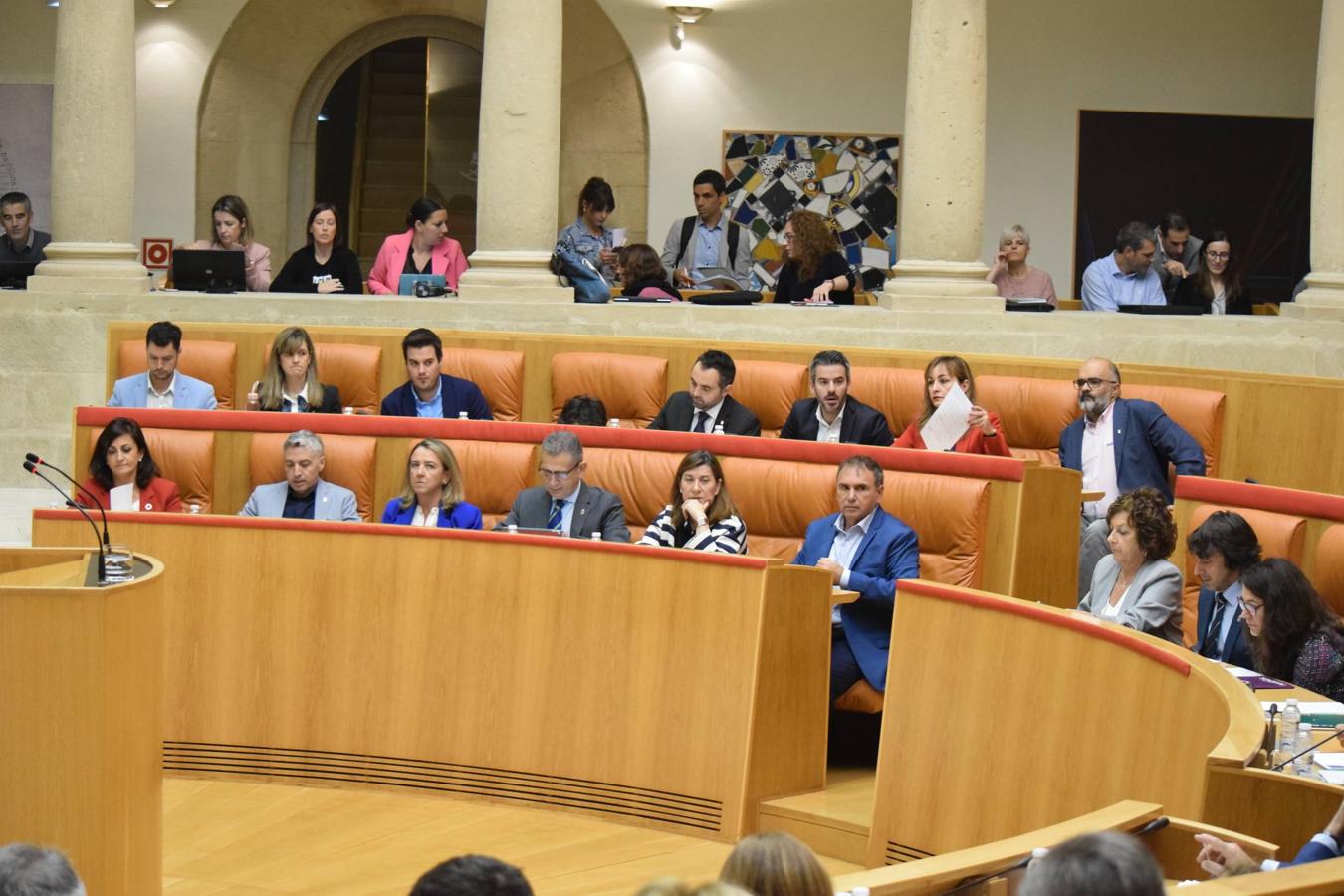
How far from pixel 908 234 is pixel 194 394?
3668 millimetres

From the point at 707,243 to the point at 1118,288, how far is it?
7.37 ft

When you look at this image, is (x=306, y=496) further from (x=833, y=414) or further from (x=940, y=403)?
(x=940, y=403)

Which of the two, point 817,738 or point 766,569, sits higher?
point 766,569

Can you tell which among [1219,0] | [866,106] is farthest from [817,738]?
[1219,0]

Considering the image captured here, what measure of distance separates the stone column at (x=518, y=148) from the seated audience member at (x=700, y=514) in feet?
10.8

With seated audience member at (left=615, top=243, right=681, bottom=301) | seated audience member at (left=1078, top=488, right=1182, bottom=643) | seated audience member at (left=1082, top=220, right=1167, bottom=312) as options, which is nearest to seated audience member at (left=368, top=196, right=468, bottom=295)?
seated audience member at (left=615, top=243, right=681, bottom=301)

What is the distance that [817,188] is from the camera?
1268cm

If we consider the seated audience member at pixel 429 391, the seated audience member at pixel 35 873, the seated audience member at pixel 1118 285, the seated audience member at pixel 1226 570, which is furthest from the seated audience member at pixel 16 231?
the seated audience member at pixel 35 873

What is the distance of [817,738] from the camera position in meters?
6.35

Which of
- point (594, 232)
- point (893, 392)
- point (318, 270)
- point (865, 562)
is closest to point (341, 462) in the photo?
point (865, 562)

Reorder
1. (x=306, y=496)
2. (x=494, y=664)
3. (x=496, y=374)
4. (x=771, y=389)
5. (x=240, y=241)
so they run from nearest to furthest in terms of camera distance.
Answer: (x=494, y=664)
(x=306, y=496)
(x=771, y=389)
(x=496, y=374)
(x=240, y=241)

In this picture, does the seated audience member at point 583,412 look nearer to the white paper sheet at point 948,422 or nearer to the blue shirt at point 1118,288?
the white paper sheet at point 948,422

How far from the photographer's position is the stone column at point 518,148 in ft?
32.6

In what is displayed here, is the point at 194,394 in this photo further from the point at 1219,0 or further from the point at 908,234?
the point at 1219,0
